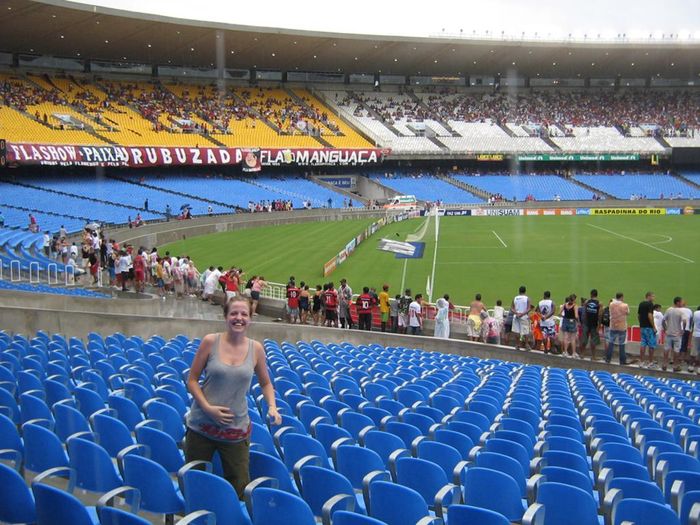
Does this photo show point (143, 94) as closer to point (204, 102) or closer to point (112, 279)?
point (204, 102)

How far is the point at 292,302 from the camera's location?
67.4ft

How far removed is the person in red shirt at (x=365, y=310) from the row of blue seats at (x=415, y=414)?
6520 mm

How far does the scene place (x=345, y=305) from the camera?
19953 mm

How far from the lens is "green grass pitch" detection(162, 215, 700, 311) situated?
2853 centimetres

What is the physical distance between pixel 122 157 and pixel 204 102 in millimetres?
17126

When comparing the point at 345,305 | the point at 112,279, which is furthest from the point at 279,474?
the point at 112,279

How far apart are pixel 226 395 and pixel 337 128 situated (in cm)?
7068

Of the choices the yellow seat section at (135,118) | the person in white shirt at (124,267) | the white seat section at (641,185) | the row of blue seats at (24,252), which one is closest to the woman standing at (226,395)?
the row of blue seats at (24,252)

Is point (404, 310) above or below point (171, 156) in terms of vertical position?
below

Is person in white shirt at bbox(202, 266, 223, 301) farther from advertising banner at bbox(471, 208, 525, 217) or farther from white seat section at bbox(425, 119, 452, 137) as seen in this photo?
white seat section at bbox(425, 119, 452, 137)

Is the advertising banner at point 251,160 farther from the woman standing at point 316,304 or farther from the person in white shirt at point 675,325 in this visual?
the person in white shirt at point 675,325

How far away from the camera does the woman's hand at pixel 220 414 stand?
4.57m

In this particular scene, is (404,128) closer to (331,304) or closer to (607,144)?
(607,144)

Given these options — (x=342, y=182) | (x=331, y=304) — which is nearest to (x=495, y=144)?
(x=342, y=182)
